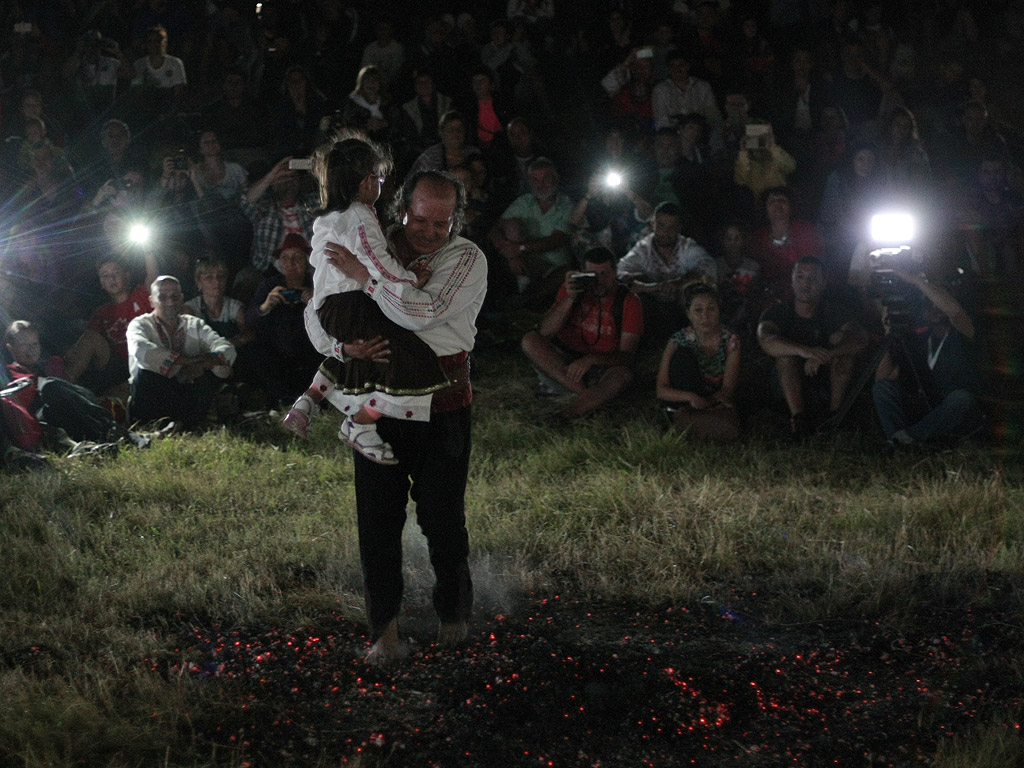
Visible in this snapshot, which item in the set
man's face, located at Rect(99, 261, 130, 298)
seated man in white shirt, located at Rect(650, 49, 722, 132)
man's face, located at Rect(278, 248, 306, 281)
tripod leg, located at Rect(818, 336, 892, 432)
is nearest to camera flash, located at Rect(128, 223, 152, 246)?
man's face, located at Rect(99, 261, 130, 298)

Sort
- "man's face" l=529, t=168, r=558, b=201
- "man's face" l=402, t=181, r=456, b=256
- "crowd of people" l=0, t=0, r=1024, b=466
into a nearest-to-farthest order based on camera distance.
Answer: "man's face" l=402, t=181, r=456, b=256
"crowd of people" l=0, t=0, r=1024, b=466
"man's face" l=529, t=168, r=558, b=201

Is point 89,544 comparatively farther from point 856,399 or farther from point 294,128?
point 294,128

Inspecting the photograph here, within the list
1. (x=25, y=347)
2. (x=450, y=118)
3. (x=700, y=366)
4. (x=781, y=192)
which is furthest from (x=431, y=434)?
(x=450, y=118)

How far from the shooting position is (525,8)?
41.4ft

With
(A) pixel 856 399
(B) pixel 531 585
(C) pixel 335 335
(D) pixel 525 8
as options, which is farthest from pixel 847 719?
(D) pixel 525 8

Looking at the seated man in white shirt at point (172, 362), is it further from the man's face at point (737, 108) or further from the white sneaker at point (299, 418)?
the man's face at point (737, 108)

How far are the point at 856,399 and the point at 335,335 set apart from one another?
17.4 ft

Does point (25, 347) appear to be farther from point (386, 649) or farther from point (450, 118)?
point (386, 649)

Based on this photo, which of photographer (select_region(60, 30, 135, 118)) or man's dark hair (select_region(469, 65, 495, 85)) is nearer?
man's dark hair (select_region(469, 65, 495, 85))

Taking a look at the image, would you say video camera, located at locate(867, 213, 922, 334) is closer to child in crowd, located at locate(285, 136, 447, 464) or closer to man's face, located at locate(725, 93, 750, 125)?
man's face, located at locate(725, 93, 750, 125)

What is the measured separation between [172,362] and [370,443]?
469 cm

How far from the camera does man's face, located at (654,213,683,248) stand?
9.26 m

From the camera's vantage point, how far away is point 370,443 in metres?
4.14

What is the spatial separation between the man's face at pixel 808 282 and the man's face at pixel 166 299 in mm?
4471
